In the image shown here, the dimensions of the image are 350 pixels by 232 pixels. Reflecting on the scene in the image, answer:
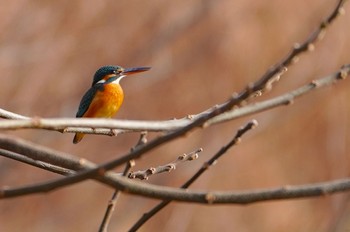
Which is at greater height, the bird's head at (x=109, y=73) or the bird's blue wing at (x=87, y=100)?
the bird's head at (x=109, y=73)

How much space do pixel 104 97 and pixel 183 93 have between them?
3060 mm

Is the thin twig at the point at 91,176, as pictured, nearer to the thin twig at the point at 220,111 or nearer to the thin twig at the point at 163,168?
the thin twig at the point at 220,111

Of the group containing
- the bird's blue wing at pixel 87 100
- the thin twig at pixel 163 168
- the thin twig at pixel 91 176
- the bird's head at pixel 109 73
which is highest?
the bird's head at pixel 109 73

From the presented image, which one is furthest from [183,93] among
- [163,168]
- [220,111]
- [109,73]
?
[220,111]

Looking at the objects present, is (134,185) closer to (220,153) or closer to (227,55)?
(220,153)

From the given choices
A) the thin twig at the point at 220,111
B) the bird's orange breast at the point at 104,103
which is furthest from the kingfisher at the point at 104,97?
the thin twig at the point at 220,111

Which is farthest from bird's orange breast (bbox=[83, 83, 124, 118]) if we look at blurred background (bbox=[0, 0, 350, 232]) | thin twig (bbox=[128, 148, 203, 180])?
blurred background (bbox=[0, 0, 350, 232])

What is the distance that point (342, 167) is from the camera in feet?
15.2

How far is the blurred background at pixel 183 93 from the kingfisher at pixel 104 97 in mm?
1492

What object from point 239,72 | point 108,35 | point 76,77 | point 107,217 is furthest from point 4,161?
point 107,217

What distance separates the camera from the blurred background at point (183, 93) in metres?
4.46

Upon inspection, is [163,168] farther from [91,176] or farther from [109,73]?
[109,73]

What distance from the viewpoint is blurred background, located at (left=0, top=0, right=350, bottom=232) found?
446cm

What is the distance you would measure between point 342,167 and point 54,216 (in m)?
1.99
